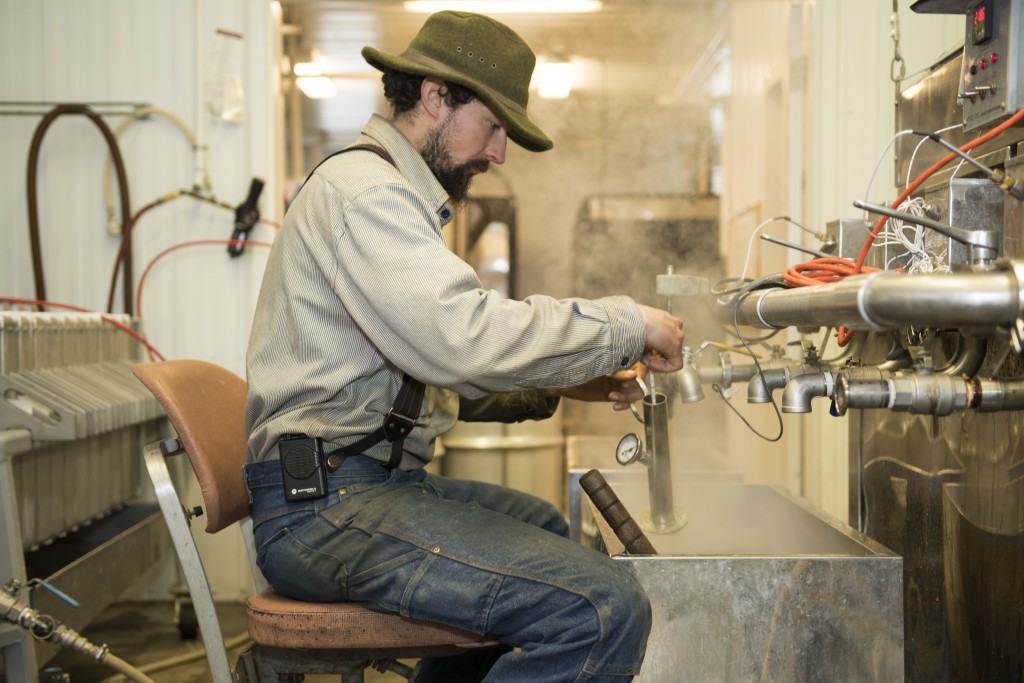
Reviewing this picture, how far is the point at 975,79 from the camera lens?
144 centimetres

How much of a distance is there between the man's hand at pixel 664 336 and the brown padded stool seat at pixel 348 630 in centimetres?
54

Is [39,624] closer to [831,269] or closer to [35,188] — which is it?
[831,269]

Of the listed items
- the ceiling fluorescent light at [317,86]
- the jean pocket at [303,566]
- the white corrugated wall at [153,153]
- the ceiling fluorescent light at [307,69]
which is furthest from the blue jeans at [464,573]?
the ceiling fluorescent light at [317,86]

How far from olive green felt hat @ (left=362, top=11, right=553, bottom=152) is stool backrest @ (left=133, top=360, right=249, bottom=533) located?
2.27 feet

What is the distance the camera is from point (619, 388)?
73.4 inches

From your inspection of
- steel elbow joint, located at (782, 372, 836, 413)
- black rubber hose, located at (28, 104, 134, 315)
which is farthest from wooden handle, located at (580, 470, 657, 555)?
black rubber hose, located at (28, 104, 134, 315)

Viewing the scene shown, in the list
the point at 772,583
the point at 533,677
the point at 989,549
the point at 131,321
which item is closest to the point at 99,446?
the point at 131,321

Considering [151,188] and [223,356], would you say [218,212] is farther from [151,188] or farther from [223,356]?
[223,356]

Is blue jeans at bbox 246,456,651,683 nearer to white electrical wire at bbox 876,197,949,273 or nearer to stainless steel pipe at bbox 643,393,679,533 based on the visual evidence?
stainless steel pipe at bbox 643,393,679,533

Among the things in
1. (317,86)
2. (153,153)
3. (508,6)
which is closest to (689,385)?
(153,153)

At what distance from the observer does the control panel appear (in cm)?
133

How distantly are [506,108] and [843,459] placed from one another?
2.19m

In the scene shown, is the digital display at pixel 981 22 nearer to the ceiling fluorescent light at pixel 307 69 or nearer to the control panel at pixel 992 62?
the control panel at pixel 992 62

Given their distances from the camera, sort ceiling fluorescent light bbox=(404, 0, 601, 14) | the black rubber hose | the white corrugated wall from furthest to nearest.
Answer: ceiling fluorescent light bbox=(404, 0, 601, 14), the white corrugated wall, the black rubber hose
